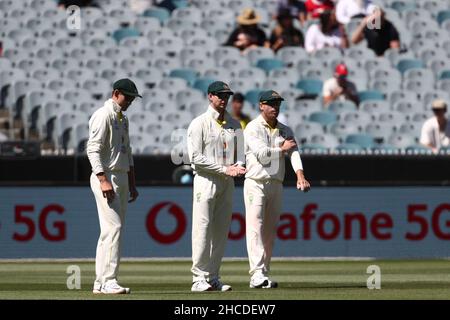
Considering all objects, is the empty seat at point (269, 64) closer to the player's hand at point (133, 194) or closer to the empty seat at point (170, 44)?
the empty seat at point (170, 44)

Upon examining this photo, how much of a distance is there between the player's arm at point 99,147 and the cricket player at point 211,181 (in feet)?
3.13

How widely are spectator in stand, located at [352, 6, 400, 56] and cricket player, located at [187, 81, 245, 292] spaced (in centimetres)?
1212

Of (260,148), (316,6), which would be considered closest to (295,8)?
(316,6)

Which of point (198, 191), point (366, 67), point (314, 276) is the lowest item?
point (314, 276)

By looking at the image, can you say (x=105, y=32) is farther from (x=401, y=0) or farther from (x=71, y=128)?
(x=401, y=0)

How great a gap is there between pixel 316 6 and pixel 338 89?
2.80 metres

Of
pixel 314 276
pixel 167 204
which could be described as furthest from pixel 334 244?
pixel 314 276

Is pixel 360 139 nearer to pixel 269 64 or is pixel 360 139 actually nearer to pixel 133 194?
pixel 269 64

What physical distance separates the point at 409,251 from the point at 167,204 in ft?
11.3

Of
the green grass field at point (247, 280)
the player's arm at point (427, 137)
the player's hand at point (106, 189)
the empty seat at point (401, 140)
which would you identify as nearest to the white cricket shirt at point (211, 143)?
the player's hand at point (106, 189)

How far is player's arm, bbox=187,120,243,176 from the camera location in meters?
12.8

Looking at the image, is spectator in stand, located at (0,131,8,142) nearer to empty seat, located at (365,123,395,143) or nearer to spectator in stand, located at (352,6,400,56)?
empty seat, located at (365,123,395,143)

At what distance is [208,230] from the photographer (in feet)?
42.7
